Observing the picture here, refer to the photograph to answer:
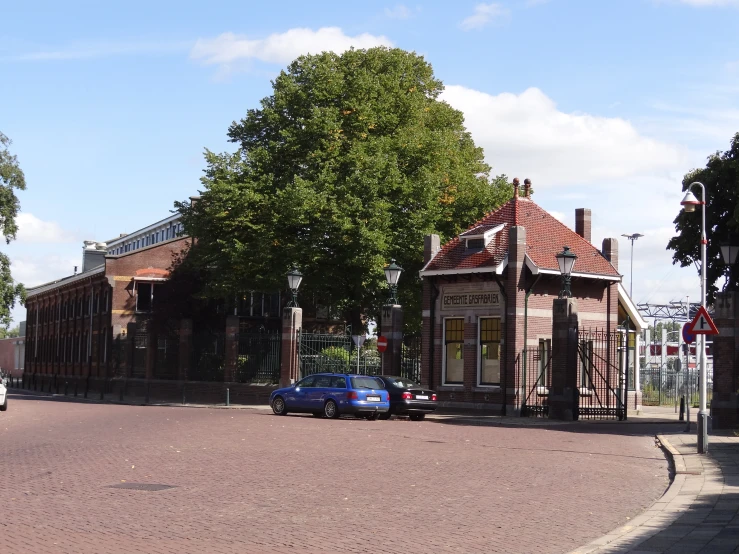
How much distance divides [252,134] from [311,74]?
379cm

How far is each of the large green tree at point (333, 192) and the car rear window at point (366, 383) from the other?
358 inches

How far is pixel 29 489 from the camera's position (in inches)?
497

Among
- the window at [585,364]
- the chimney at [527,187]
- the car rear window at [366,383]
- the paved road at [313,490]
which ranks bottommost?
the paved road at [313,490]

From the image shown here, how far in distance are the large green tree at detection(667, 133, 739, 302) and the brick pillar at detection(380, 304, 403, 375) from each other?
412 inches

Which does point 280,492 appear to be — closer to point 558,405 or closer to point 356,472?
point 356,472

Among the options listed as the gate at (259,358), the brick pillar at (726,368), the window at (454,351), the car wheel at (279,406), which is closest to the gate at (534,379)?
the window at (454,351)

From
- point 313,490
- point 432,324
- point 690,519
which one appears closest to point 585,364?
point 432,324

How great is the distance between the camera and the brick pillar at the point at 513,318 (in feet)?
113

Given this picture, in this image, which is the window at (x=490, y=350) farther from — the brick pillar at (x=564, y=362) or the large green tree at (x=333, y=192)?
the large green tree at (x=333, y=192)

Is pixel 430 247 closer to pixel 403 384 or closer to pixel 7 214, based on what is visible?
pixel 403 384

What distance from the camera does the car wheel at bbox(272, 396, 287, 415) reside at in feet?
105

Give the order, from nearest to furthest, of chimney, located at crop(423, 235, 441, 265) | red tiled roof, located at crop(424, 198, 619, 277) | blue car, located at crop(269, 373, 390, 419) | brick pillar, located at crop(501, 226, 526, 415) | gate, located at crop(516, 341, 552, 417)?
blue car, located at crop(269, 373, 390, 419) → gate, located at crop(516, 341, 552, 417) → brick pillar, located at crop(501, 226, 526, 415) → red tiled roof, located at crop(424, 198, 619, 277) → chimney, located at crop(423, 235, 441, 265)

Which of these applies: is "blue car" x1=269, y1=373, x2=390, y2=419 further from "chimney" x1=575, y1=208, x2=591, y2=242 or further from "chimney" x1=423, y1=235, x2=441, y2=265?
"chimney" x1=575, y1=208, x2=591, y2=242

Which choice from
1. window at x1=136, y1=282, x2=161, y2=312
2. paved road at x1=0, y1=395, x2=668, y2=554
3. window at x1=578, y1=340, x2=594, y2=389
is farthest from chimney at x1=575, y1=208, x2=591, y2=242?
window at x1=136, y1=282, x2=161, y2=312
